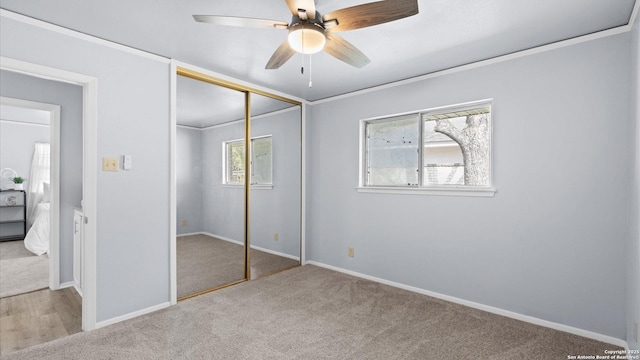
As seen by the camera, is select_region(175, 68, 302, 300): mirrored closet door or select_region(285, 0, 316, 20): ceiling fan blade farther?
select_region(175, 68, 302, 300): mirrored closet door

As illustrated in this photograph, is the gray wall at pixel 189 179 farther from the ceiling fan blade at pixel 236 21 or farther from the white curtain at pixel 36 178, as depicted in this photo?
the white curtain at pixel 36 178

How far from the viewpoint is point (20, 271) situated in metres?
3.79

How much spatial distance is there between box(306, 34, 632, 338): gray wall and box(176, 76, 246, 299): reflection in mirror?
1749mm

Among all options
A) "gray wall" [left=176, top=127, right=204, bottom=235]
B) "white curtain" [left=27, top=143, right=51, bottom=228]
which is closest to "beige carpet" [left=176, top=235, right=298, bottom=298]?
"gray wall" [left=176, top=127, right=204, bottom=235]

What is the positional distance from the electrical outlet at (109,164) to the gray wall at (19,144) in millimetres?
4822

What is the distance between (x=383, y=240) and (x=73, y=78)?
10.9 feet

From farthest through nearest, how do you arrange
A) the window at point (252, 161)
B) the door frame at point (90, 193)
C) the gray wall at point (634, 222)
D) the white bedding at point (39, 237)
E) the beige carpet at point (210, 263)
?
the white bedding at point (39, 237), the window at point (252, 161), the beige carpet at point (210, 263), the door frame at point (90, 193), the gray wall at point (634, 222)

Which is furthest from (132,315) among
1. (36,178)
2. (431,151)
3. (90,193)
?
(36,178)

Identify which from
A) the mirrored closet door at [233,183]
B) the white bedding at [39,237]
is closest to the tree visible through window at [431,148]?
the mirrored closet door at [233,183]

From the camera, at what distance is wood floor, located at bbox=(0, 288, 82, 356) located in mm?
2326

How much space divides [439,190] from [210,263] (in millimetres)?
2555

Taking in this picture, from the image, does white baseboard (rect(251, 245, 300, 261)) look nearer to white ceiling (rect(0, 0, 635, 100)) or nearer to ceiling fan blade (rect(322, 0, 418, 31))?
white ceiling (rect(0, 0, 635, 100))

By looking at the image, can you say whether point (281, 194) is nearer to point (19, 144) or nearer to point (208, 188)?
point (208, 188)

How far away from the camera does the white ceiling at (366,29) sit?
1.96 m
